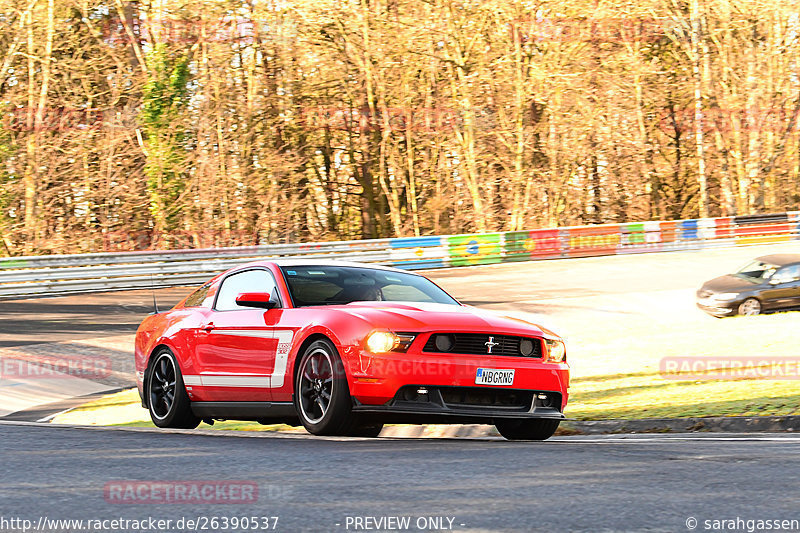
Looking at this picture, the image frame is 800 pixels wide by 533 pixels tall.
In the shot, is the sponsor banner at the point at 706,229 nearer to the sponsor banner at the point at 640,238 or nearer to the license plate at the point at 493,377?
the sponsor banner at the point at 640,238

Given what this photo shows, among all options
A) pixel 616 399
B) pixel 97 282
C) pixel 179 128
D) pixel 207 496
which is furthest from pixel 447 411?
pixel 179 128

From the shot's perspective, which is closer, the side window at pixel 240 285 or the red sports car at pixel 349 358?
the red sports car at pixel 349 358

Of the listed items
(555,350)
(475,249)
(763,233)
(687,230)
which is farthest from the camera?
(763,233)

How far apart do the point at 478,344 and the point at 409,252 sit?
85.1 ft

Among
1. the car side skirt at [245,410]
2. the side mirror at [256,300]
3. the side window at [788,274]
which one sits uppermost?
the side mirror at [256,300]

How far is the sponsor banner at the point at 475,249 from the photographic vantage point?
1385 inches

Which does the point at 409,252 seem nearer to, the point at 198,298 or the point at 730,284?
the point at 730,284

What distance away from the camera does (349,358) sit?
8188 mm

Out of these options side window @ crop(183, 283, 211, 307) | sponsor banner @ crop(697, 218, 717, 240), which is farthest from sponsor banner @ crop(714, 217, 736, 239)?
side window @ crop(183, 283, 211, 307)

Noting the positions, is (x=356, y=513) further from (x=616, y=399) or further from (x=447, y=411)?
(x=616, y=399)

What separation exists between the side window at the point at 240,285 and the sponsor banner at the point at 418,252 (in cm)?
2386

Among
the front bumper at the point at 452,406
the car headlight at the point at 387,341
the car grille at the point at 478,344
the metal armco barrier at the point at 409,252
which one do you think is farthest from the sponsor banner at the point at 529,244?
the car headlight at the point at 387,341

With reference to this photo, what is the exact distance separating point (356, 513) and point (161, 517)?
858mm

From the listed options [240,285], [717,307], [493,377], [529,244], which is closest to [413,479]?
[493,377]
